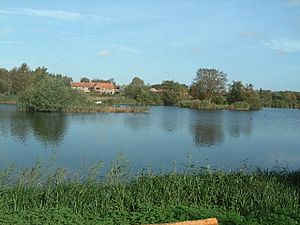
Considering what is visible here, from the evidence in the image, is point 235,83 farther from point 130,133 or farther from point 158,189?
point 158,189

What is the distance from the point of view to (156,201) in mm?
7406

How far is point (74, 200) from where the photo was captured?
729 centimetres

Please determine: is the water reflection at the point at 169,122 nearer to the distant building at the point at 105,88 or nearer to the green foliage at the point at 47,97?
the green foliage at the point at 47,97

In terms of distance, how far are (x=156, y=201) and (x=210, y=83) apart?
74169 millimetres

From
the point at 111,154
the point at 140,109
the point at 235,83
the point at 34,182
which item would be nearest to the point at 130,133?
the point at 111,154

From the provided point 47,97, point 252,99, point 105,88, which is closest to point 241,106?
point 252,99

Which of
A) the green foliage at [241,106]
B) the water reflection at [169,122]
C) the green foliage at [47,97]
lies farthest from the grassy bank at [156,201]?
the green foliage at [241,106]

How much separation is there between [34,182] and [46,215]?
3515 mm

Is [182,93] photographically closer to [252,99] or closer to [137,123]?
[252,99]

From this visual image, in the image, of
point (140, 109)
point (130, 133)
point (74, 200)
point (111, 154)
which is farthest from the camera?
point (140, 109)

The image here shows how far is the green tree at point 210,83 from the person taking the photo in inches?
3130

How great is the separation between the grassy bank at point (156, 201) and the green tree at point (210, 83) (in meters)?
71.1

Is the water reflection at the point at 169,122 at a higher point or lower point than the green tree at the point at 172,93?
lower

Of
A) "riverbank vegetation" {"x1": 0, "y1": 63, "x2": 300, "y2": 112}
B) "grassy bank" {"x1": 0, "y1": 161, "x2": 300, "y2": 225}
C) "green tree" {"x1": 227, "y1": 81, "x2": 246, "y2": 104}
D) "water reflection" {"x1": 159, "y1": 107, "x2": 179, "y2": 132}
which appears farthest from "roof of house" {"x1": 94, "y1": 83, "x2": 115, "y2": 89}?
"grassy bank" {"x1": 0, "y1": 161, "x2": 300, "y2": 225}
